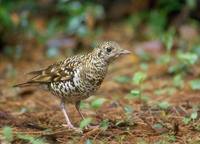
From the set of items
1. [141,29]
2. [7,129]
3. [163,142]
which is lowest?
[163,142]

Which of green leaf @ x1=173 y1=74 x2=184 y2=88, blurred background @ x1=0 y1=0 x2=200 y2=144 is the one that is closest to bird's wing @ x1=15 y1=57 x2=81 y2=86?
blurred background @ x1=0 y1=0 x2=200 y2=144

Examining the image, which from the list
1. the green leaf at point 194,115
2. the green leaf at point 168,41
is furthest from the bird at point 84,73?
the green leaf at point 168,41

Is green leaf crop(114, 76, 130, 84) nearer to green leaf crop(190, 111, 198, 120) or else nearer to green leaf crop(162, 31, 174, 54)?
green leaf crop(162, 31, 174, 54)

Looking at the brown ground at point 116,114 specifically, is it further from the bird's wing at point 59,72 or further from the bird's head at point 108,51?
the bird's head at point 108,51

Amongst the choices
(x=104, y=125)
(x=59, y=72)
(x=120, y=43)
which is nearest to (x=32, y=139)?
(x=104, y=125)

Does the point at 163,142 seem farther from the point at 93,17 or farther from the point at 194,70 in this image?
the point at 93,17

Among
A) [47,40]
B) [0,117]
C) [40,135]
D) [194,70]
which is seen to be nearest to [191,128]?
[40,135]

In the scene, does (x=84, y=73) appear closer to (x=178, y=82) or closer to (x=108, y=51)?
(x=108, y=51)
